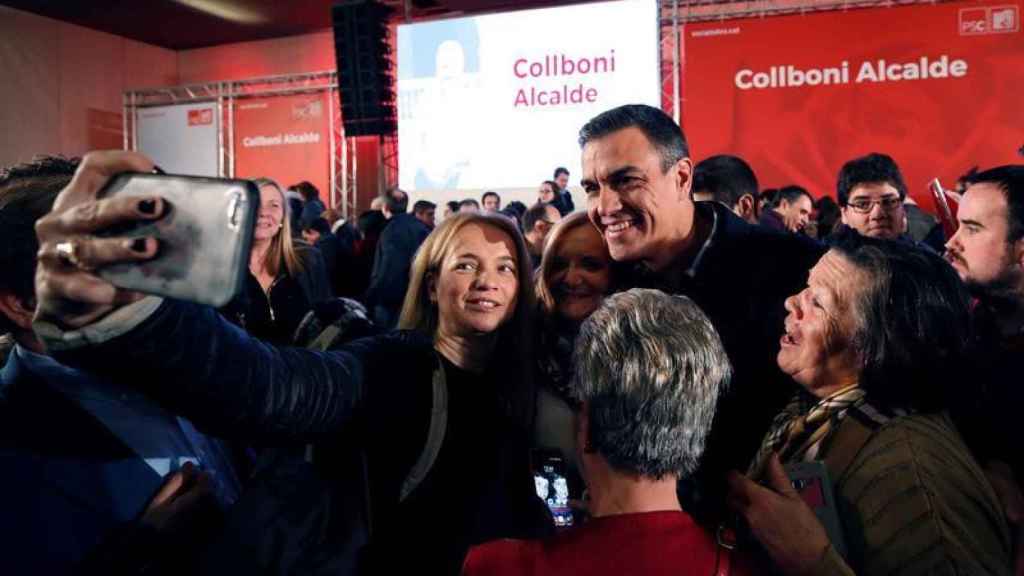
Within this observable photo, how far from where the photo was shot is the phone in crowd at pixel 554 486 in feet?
4.90

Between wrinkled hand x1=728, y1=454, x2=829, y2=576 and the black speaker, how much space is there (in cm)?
908

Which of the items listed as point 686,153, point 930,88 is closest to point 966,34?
point 930,88

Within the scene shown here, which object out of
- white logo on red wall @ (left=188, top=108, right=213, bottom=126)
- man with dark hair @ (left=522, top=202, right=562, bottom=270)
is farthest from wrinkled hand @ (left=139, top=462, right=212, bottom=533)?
white logo on red wall @ (left=188, top=108, right=213, bottom=126)

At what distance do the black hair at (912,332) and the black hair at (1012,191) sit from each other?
1.86 ft

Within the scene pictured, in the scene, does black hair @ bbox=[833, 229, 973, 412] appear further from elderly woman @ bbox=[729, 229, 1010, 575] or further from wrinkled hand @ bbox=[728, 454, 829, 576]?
wrinkled hand @ bbox=[728, 454, 829, 576]

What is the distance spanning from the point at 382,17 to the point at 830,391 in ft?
29.7

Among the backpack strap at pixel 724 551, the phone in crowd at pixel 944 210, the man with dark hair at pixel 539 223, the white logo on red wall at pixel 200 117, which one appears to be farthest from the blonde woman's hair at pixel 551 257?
the white logo on red wall at pixel 200 117

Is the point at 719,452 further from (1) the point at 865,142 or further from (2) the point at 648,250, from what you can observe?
(1) the point at 865,142

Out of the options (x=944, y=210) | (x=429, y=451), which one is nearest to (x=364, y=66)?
(x=944, y=210)

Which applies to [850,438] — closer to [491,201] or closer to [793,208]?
[793,208]

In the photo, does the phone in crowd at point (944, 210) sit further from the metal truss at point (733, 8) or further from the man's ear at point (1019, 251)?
the metal truss at point (733, 8)

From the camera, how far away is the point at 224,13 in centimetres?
1259

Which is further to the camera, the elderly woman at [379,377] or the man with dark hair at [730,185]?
the man with dark hair at [730,185]

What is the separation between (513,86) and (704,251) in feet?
25.0
